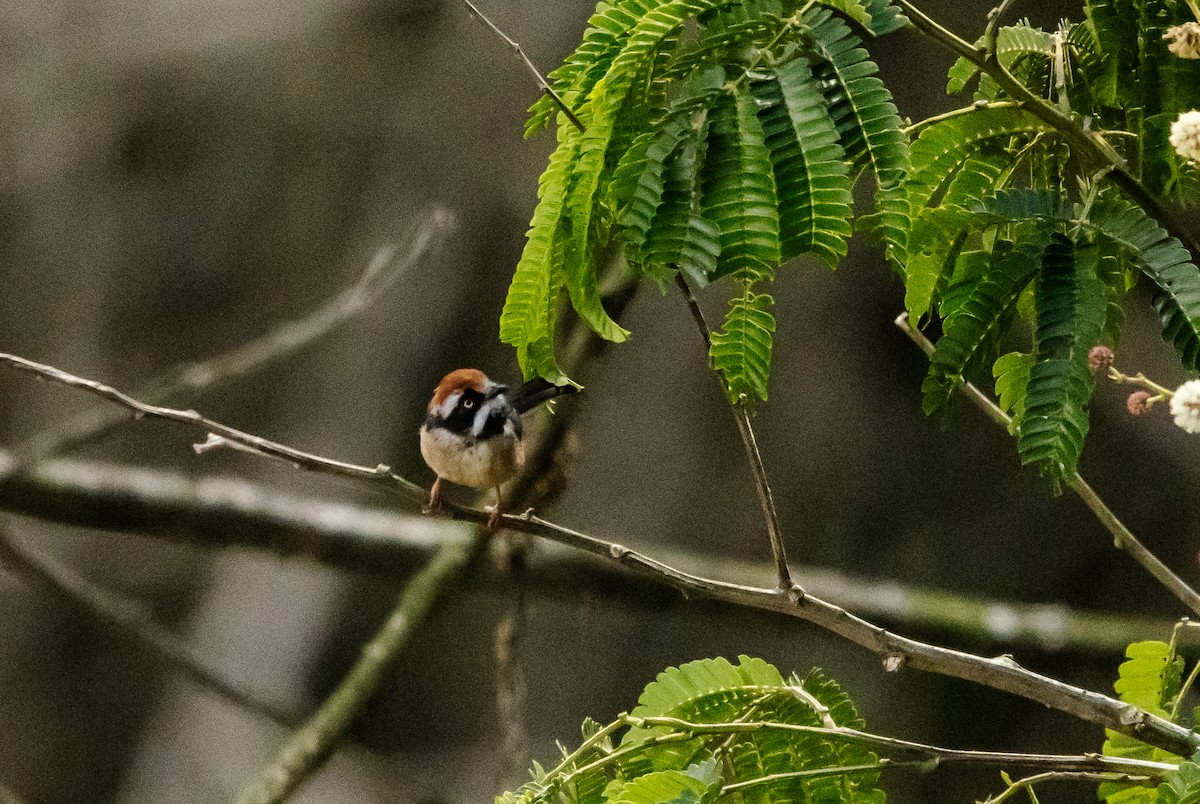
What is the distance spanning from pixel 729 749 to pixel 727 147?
1.78ft

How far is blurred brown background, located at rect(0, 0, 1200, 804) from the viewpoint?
192 centimetres

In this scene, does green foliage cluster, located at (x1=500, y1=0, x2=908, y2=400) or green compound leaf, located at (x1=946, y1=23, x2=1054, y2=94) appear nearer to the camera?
green foliage cluster, located at (x1=500, y1=0, x2=908, y2=400)

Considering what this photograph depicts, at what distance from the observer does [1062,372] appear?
2.40ft

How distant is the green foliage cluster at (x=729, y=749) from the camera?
0.86m

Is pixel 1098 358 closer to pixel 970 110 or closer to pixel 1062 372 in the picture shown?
pixel 1062 372

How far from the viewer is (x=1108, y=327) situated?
869mm

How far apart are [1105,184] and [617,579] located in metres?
1.36

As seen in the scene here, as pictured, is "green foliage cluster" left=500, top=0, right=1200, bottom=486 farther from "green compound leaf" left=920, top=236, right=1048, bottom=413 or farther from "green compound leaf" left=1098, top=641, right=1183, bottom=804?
"green compound leaf" left=1098, top=641, right=1183, bottom=804

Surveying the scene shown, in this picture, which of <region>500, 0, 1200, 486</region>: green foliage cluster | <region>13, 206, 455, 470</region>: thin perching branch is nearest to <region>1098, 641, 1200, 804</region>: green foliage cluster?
<region>500, 0, 1200, 486</region>: green foliage cluster

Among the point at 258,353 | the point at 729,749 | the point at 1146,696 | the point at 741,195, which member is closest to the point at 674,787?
the point at 729,749

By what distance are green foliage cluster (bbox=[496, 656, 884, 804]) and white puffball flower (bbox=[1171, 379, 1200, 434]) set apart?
1.15 feet

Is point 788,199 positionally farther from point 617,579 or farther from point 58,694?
point 58,694

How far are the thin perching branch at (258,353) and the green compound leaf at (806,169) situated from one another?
4.37ft

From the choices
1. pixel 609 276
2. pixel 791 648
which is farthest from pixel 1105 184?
pixel 791 648
